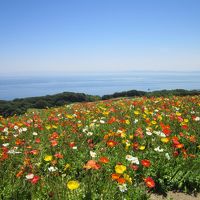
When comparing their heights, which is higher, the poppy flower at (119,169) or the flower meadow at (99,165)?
the poppy flower at (119,169)

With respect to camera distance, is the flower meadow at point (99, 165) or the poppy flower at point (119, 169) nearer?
the poppy flower at point (119, 169)

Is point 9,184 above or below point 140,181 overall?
above

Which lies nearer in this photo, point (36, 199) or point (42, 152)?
point (36, 199)

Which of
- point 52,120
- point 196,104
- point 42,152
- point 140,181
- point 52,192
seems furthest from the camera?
point 196,104

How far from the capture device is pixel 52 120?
10156 mm

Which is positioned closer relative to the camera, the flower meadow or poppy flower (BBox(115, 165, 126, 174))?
poppy flower (BBox(115, 165, 126, 174))

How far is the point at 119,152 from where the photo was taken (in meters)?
6.26

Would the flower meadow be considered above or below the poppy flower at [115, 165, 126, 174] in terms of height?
below

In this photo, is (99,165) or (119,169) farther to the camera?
(99,165)

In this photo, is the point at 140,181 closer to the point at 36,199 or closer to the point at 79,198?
the point at 79,198

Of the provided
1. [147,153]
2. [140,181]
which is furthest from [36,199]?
[147,153]

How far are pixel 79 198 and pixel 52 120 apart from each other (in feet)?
19.4

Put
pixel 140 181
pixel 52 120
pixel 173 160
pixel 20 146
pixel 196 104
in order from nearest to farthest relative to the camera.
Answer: pixel 140 181
pixel 173 160
pixel 20 146
pixel 52 120
pixel 196 104

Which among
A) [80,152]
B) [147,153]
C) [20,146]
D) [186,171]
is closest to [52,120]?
[20,146]
